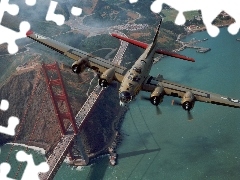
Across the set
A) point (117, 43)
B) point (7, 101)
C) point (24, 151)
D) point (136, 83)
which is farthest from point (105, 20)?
point (136, 83)

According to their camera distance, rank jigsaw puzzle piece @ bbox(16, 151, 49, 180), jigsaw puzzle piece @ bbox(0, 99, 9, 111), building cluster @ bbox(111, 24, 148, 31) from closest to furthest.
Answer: jigsaw puzzle piece @ bbox(16, 151, 49, 180) → jigsaw puzzle piece @ bbox(0, 99, 9, 111) → building cluster @ bbox(111, 24, 148, 31)

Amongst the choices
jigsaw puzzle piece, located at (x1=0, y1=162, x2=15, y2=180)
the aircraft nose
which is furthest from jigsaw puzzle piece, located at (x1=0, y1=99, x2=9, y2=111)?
the aircraft nose

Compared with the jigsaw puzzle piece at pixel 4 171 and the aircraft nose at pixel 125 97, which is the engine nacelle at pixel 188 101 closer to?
the aircraft nose at pixel 125 97

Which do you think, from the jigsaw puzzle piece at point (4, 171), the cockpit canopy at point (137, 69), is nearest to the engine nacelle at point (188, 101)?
the cockpit canopy at point (137, 69)

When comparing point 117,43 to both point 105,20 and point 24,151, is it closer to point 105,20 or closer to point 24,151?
point 105,20

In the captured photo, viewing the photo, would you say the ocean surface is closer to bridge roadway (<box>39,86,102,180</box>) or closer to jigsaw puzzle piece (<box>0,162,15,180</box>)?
jigsaw puzzle piece (<box>0,162,15,180</box>)

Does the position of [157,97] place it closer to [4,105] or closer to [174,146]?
[174,146]
